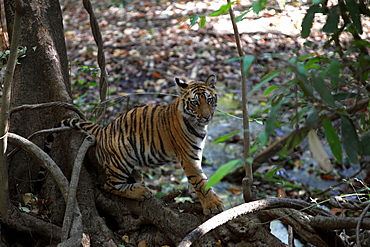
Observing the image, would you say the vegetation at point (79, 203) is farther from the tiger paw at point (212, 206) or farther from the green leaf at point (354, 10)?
the green leaf at point (354, 10)

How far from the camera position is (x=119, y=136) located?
4.05 metres

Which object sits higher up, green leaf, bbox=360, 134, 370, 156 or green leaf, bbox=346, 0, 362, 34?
green leaf, bbox=346, 0, 362, 34

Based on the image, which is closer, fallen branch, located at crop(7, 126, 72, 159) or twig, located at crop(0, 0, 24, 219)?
twig, located at crop(0, 0, 24, 219)

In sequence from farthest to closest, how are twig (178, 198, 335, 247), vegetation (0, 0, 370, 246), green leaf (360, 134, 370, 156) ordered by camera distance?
vegetation (0, 0, 370, 246)
twig (178, 198, 335, 247)
green leaf (360, 134, 370, 156)

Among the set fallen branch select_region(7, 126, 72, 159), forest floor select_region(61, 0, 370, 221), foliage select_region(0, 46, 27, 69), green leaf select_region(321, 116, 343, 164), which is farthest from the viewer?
forest floor select_region(61, 0, 370, 221)

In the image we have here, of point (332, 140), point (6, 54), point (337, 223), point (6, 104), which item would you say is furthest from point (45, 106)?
point (332, 140)

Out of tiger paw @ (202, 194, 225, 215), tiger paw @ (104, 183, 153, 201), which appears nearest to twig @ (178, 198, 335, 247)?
tiger paw @ (202, 194, 225, 215)

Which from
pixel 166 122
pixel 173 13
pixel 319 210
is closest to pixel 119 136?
pixel 166 122

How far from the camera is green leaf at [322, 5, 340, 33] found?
1801 millimetres

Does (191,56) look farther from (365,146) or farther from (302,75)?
(302,75)

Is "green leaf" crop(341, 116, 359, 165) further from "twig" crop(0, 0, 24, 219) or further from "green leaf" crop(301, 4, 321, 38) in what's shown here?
"twig" crop(0, 0, 24, 219)

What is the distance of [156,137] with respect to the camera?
411 centimetres

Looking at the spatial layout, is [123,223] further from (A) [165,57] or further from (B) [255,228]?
(A) [165,57]

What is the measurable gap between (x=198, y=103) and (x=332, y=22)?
226 centimetres
